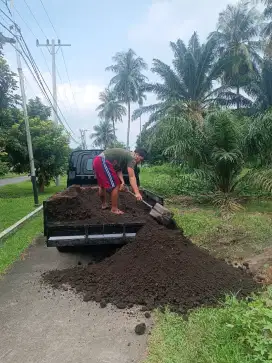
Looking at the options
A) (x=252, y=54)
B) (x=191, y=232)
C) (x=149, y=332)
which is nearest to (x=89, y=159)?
(x=191, y=232)

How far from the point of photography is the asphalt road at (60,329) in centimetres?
A: 302

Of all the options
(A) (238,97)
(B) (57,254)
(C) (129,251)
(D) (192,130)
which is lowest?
(B) (57,254)

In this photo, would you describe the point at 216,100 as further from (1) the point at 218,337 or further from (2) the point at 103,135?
(2) the point at 103,135

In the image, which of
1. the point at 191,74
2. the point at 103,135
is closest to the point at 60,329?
the point at 191,74

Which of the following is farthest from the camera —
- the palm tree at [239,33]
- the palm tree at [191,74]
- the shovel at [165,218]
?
the palm tree at [239,33]

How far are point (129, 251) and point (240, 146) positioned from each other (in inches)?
273

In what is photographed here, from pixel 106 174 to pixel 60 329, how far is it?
10.5 feet

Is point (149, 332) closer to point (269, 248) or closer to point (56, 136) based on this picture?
point (269, 248)

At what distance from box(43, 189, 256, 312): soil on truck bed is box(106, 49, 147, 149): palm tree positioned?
1680 inches

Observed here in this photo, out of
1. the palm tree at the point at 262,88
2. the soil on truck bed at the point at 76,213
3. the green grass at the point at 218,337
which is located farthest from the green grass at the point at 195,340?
the palm tree at the point at 262,88

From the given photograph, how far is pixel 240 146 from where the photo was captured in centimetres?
1067

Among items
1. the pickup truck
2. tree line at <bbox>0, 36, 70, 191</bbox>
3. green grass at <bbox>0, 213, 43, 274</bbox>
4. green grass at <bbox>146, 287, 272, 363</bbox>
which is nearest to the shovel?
the pickup truck

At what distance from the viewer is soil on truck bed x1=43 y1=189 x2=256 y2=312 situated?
396 centimetres

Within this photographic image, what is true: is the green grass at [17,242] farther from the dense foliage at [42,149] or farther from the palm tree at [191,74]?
the palm tree at [191,74]
